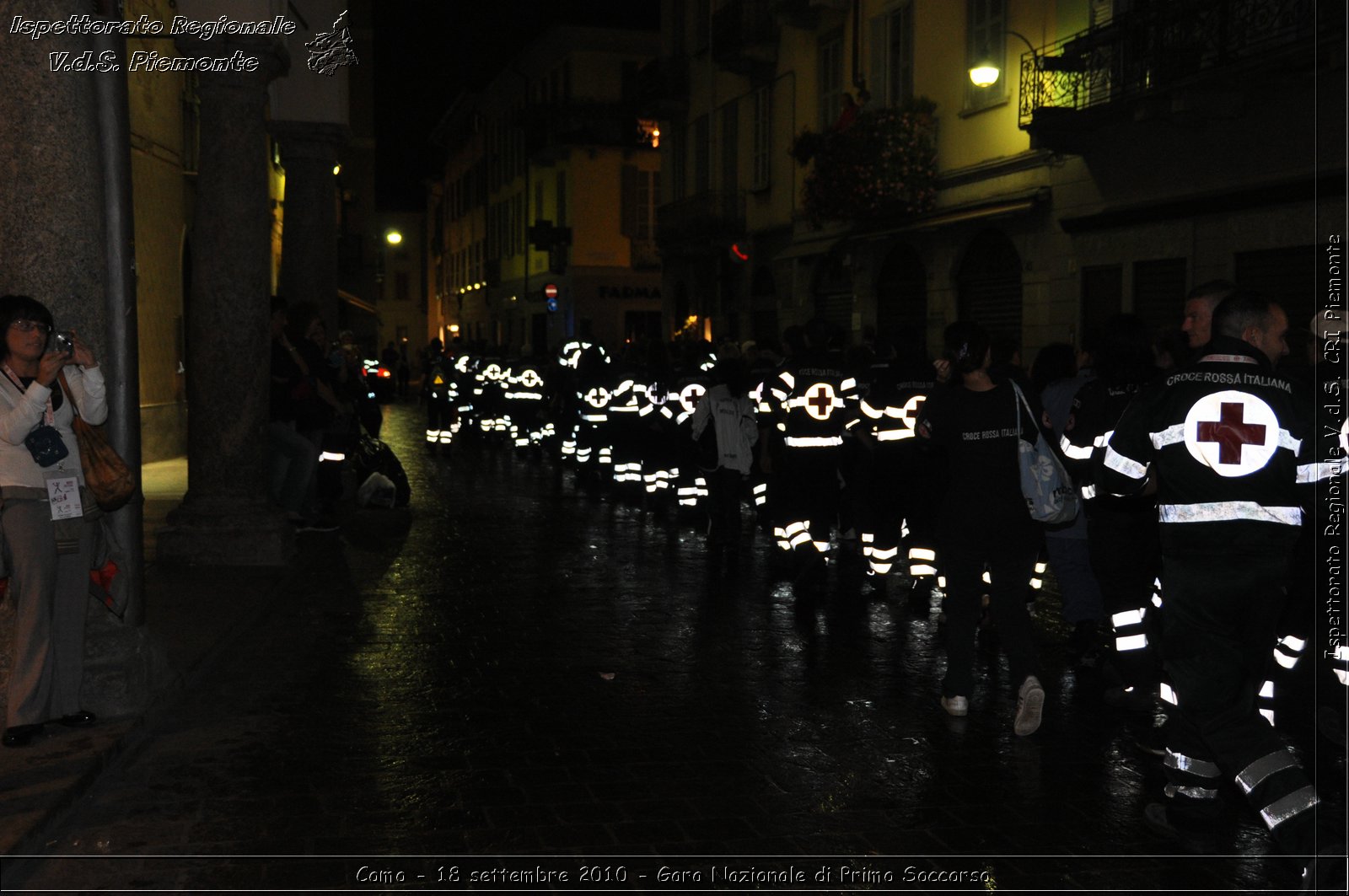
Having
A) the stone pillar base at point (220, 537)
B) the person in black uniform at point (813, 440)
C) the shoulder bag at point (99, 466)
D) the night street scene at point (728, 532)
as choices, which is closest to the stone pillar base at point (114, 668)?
the night street scene at point (728, 532)

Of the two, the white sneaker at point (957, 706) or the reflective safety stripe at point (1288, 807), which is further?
the white sneaker at point (957, 706)

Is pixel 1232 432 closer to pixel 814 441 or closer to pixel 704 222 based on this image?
pixel 814 441

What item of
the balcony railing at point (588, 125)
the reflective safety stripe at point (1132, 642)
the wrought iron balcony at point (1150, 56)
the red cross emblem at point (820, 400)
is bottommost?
the reflective safety stripe at point (1132, 642)

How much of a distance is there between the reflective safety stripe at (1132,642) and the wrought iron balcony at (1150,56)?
326 inches

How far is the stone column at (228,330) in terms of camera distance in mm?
10844

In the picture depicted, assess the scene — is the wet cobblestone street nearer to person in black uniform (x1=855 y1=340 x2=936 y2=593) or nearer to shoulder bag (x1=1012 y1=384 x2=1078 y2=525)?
person in black uniform (x1=855 y1=340 x2=936 y2=593)

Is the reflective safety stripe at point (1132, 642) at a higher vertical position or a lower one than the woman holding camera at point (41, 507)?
lower

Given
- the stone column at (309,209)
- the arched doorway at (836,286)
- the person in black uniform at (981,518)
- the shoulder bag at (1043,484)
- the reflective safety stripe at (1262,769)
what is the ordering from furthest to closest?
1. the arched doorway at (836,286)
2. the stone column at (309,209)
3. the person in black uniform at (981,518)
4. the shoulder bag at (1043,484)
5. the reflective safety stripe at (1262,769)

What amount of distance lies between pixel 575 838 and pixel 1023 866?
5.24ft

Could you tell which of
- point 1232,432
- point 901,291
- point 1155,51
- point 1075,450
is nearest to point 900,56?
point 901,291

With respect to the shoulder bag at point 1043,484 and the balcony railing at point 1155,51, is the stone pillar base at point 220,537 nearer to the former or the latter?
the shoulder bag at point 1043,484

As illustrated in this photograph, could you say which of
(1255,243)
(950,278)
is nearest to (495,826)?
(1255,243)

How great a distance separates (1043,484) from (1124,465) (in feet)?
4.18

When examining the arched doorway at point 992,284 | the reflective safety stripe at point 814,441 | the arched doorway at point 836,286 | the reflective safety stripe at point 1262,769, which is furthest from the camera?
the arched doorway at point 836,286
